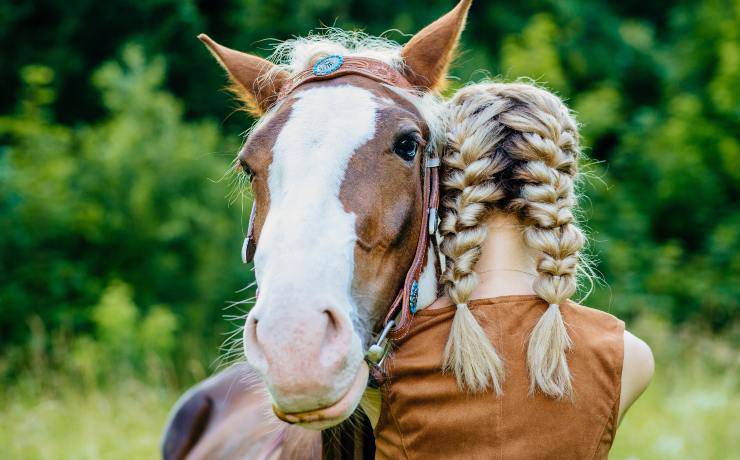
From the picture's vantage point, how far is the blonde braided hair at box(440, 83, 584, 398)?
71.7 inches

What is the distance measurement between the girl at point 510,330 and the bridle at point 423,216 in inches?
1.8

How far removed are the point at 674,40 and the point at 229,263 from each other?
1007cm

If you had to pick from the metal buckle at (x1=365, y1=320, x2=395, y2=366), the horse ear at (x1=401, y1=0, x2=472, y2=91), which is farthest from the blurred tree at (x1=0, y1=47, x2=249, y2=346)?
the metal buckle at (x1=365, y1=320, x2=395, y2=366)

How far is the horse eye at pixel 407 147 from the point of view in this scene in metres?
1.99

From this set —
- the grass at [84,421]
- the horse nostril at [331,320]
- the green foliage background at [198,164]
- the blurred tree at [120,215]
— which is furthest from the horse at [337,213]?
the blurred tree at [120,215]

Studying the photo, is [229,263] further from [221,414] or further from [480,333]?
[480,333]

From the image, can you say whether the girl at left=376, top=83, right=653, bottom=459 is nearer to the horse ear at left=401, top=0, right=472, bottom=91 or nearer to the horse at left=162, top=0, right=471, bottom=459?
the horse at left=162, top=0, right=471, bottom=459

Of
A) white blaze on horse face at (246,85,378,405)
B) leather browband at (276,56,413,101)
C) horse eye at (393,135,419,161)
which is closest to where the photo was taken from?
white blaze on horse face at (246,85,378,405)

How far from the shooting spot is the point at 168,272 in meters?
9.59

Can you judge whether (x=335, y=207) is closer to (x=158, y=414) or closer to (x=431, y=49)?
(x=431, y=49)

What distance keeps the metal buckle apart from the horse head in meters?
0.03

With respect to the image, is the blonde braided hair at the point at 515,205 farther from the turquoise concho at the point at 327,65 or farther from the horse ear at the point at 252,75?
the horse ear at the point at 252,75

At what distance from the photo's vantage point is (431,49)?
230 centimetres

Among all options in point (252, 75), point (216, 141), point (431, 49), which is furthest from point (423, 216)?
point (216, 141)
